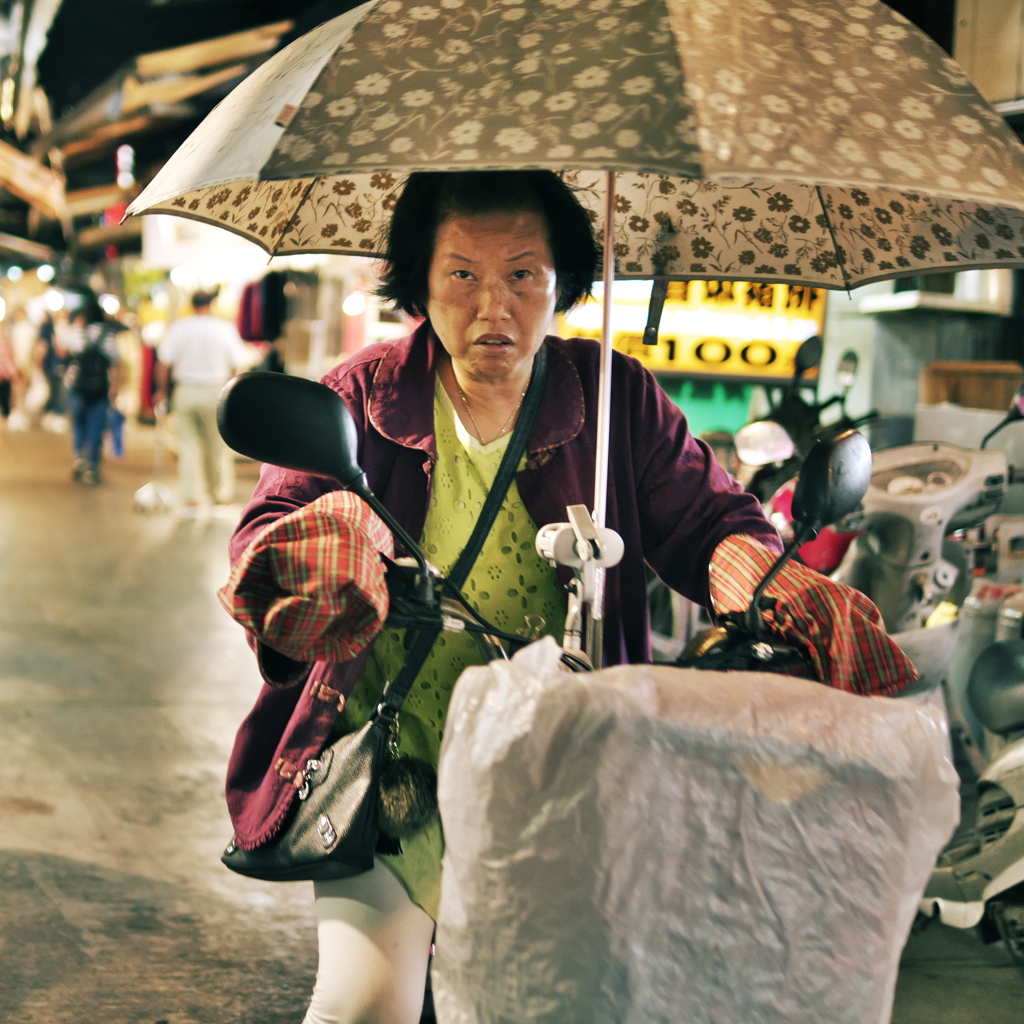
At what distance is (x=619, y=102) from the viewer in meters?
1.18

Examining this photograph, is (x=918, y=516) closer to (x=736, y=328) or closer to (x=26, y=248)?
(x=736, y=328)

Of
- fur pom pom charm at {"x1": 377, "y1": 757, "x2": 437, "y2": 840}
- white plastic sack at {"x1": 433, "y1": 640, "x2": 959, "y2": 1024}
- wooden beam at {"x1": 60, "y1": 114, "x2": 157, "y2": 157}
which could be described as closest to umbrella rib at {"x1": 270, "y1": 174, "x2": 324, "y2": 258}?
fur pom pom charm at {"x1": 377, "y1": 757, "x2": 437, "y2": 840}

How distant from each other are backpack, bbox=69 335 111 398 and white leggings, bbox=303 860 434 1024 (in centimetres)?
1131

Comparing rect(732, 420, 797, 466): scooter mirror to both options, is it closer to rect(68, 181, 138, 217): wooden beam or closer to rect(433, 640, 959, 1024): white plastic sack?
rect(433, 640, 959, 1024): white plastic sack

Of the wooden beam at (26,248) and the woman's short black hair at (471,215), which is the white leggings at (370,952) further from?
the wooden beam at (26,248)

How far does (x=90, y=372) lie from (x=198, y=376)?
3419 millimetres

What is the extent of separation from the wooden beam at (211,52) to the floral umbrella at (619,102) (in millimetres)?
11600

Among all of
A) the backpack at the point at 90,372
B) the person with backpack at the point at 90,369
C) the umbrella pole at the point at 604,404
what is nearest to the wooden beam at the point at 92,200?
the person with backpack at the point at 90,369

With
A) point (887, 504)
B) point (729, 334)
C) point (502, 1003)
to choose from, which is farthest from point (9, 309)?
point (502, 1003)

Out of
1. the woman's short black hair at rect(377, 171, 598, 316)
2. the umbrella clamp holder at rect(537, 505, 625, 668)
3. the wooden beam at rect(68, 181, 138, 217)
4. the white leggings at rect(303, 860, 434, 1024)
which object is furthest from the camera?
the wooden beam at rect(68, 181, 138, 217)

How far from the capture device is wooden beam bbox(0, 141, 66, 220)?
55.6 feet

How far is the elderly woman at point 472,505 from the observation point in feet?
5.00

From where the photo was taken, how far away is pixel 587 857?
39.3 inches

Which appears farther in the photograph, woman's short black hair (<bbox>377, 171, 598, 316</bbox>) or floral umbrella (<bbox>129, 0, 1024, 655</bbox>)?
woman's short black hair (<bbox>377, 171, 598, 316</bbox>)
